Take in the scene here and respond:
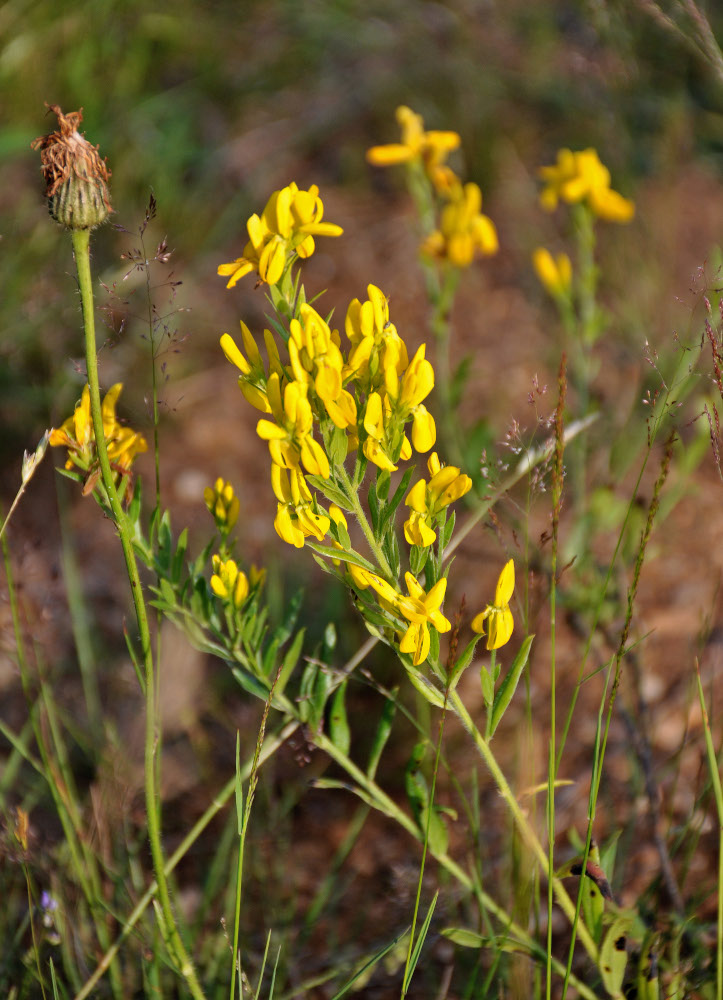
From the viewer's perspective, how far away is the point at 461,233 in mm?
1991

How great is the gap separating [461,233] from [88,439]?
1.22 m

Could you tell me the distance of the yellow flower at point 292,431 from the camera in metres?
0.88

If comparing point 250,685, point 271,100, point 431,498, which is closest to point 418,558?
point 431,498

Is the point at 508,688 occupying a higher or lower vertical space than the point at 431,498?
lower

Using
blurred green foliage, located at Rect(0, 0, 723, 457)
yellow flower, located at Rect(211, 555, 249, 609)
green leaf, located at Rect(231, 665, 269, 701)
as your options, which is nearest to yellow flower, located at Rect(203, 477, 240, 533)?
yellow flower, located at Rect(211, 555, 249, 609)

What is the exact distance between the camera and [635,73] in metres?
2.34

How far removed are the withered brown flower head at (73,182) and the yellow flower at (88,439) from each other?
0.18 m

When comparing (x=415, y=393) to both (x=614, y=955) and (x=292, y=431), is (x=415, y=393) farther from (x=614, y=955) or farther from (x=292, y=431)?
(x=614, y=955)

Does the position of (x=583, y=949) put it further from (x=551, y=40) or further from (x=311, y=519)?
(x=551, y=40)

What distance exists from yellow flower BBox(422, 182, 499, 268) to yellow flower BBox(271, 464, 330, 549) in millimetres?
1182

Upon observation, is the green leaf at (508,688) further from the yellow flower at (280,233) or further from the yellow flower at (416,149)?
A: the yellow flower at (416,149)

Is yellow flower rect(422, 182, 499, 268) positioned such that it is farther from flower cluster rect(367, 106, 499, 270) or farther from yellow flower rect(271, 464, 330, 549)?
yellow flower rect(271, 464, 330, 549)

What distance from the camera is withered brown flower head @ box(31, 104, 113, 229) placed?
3.00ft

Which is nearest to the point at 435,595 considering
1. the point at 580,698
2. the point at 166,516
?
the point at 166,516
